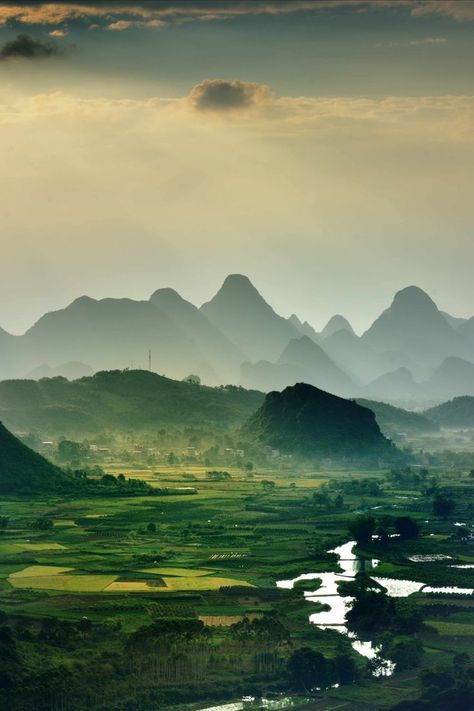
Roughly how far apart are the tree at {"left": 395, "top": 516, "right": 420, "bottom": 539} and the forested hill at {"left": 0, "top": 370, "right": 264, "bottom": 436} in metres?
65.4

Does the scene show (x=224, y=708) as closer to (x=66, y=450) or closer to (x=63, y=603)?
(x=63, y=603)

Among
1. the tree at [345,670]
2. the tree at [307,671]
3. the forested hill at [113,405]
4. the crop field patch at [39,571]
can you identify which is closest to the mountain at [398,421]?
the forested hill at [113,405]

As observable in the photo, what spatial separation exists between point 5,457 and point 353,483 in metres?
23.6

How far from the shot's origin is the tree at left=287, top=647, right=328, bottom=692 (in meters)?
33.9

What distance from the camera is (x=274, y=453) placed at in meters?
108

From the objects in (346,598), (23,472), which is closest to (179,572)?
(346,598)

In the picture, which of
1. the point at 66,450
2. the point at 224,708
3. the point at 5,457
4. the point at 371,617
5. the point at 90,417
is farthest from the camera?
the point at 90,417

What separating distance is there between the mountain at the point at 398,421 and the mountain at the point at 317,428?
28.2m

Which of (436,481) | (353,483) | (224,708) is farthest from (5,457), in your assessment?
(224,708)

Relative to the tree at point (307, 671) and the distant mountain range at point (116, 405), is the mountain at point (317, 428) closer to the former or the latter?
the distant mountain range at point (116, 405)

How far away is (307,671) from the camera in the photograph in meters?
34.1

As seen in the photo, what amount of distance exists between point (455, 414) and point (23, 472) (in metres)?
96.5

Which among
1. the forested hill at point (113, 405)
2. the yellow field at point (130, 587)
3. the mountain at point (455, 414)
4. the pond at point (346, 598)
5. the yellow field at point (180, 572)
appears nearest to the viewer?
the pond at point (346, 598)

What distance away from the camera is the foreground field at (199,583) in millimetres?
33625
